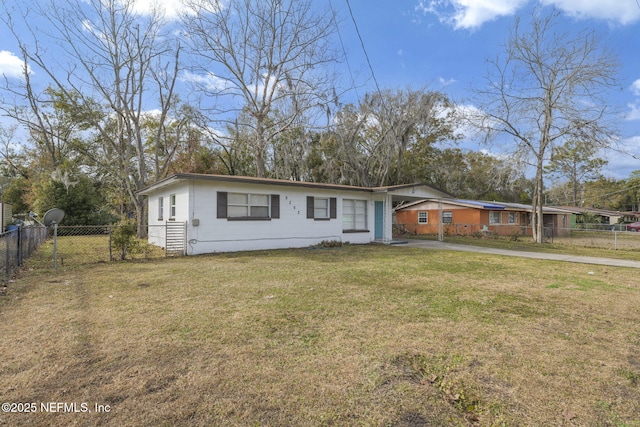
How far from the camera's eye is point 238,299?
5.04m

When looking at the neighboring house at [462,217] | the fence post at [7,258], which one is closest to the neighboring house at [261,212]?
the fence post at [7,258]

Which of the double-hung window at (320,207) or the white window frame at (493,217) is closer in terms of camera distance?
the double-hung window at (320,207)

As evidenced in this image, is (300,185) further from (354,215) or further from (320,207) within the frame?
(354,215)

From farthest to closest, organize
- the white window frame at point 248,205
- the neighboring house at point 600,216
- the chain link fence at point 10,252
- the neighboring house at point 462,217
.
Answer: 1. the neighboring house at point 600,216
2. the neighboring house at point 462,217
3. the white window frame at point 248,205
4. the chain link fence at point 10,252

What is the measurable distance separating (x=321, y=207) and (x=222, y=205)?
427 cm

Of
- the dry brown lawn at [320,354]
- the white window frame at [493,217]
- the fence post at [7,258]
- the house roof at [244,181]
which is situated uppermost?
Result: the house roof at [244,181]

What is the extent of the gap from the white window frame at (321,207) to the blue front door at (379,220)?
2956 millimetres

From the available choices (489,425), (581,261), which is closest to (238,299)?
(489,425)

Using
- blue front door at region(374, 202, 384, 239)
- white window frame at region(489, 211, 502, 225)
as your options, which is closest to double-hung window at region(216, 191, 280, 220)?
blue front door at region(374, 202, 384, 239)

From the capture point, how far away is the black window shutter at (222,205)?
1063cm

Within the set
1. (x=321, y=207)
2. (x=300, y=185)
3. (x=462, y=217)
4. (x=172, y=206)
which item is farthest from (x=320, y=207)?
(x=462, y=217)

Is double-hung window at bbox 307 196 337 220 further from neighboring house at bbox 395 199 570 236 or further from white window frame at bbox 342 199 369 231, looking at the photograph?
neighboring house at bbox 395 199 570 236

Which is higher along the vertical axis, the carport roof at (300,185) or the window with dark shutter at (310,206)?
the carport roof at (300,185)

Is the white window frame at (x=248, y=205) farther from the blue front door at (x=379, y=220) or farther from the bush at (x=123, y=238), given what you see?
the blue front door at (x=379, y=220)
